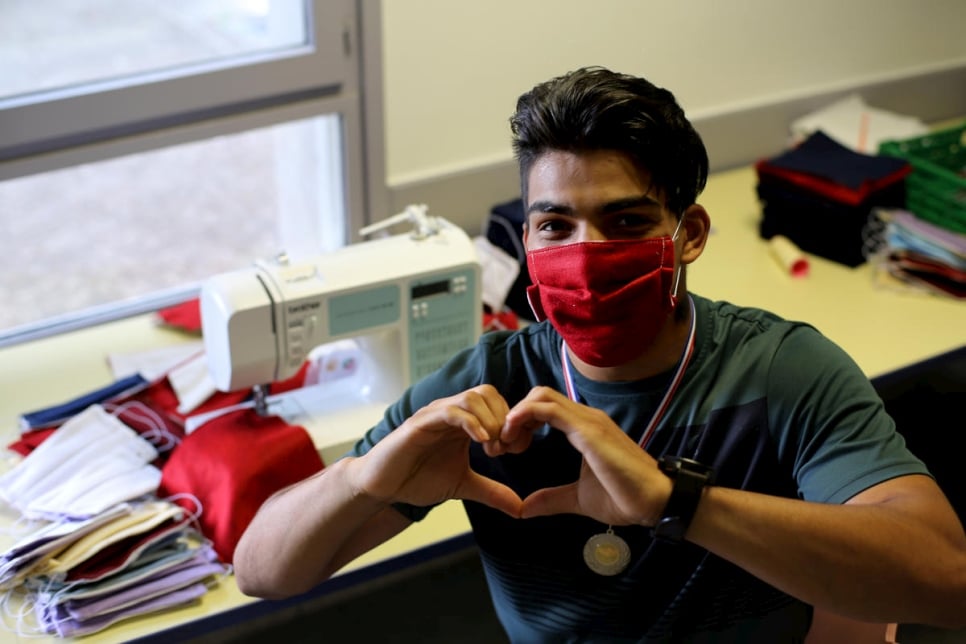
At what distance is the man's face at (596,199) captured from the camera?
139 centimetres

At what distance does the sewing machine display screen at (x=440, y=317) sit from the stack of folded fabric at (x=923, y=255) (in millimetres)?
1129

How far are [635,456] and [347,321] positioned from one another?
Answer: 814 millimetres

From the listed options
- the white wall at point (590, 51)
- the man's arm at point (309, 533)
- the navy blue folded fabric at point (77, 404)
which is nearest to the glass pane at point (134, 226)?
the white wall at point (590, 51)

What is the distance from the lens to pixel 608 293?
A: 1.39 m

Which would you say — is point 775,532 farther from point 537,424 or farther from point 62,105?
point 62,105

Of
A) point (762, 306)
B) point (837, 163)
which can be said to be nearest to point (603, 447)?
point (762, 306)

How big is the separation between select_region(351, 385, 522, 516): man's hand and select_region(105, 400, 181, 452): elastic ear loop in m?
0.76

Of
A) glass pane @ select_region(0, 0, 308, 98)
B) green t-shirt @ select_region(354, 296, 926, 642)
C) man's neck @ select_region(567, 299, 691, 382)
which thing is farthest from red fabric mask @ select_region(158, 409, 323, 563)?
glass pane @ select_region(0, 0, 308, 98)

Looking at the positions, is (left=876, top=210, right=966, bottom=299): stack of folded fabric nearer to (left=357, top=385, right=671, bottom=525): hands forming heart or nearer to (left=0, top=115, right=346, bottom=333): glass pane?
(left=357, top=385, right=671, bottom=525): hands forming heart

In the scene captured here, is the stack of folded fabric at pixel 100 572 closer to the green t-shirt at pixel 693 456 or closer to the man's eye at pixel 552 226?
the green t-shirt at pixel 693 456

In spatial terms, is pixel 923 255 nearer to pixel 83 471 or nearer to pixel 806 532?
pixel 806 532

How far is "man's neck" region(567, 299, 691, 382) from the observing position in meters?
1.50

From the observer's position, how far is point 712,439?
4.91ft

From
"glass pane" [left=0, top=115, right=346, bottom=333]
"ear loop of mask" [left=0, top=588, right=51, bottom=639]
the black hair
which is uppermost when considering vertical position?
the black hair
